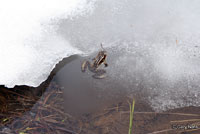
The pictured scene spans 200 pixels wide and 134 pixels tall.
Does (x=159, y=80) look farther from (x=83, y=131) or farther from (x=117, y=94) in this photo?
(x=83, y=131)

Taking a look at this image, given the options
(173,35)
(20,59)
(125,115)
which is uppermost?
(173,35)

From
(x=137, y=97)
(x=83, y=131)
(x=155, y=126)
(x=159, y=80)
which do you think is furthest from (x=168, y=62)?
(x=83, y=131)

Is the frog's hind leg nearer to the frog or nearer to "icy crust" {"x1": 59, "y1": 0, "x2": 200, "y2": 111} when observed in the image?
the frog

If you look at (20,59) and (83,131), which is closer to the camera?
(83,131)

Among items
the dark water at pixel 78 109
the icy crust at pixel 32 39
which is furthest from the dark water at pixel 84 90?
the icy crust at pixel 32 39

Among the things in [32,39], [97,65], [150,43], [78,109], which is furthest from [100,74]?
[32,39]

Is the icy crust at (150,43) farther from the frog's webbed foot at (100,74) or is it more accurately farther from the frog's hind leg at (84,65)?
the frog's hind leg at (84,65)
